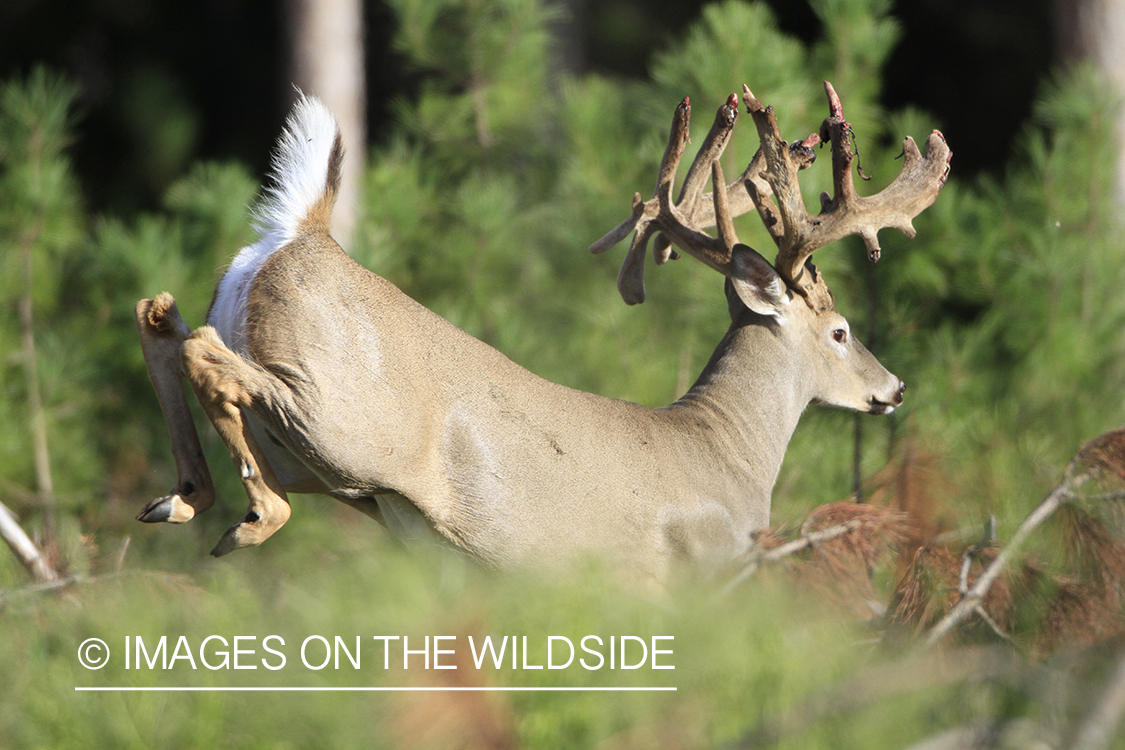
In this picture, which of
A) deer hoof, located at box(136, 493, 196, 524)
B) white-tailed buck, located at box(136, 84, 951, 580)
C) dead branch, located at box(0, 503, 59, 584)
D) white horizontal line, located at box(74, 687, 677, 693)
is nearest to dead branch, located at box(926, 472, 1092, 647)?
white horizontal line, located at box(74, 687, 677, 693)

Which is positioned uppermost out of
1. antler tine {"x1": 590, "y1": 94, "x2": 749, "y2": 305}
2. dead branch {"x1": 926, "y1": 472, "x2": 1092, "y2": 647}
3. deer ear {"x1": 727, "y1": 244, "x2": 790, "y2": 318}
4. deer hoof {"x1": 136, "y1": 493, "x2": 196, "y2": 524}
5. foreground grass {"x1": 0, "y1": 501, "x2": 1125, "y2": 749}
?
antler tine {"x1": 590, "y1": 94, "x2": 749, "y2": 305}

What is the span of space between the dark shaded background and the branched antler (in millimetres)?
4700

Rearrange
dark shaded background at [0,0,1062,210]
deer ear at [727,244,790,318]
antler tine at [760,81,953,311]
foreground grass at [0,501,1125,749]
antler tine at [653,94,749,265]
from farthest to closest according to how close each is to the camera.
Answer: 1. dark shaded background at [0,0,1062,210]
2. antler tine at [653,94,749,265]
3. deer ear at [727,244,790,318]
4. antler tine at [760,81,953,311]
5. foreground grass at [0,501,1125,749]

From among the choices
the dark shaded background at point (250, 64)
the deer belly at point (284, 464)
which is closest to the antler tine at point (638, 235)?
the deer belly at point (284, 464)

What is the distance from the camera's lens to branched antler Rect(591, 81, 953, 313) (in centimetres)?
325

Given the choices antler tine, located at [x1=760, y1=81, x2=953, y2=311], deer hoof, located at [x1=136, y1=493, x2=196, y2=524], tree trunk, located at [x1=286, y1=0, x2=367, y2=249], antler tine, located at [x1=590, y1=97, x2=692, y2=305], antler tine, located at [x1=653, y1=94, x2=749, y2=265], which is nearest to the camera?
deer hoof, located at [x1=136, y1=493, x2=196, y2=524]

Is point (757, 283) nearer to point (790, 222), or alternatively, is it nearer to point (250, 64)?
point (790, 222)

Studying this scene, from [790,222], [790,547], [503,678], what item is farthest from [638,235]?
[503,678]

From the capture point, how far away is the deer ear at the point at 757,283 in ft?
11.2

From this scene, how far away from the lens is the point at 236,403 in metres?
2.53

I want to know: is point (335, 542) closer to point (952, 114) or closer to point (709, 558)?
point (709, 558)

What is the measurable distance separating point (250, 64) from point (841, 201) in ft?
29.2

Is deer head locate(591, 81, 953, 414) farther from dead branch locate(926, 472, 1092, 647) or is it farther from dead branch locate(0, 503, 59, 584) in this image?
dead branch locate(0, 503, 59, 584)

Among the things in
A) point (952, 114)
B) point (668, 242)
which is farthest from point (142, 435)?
point (952, 114)
